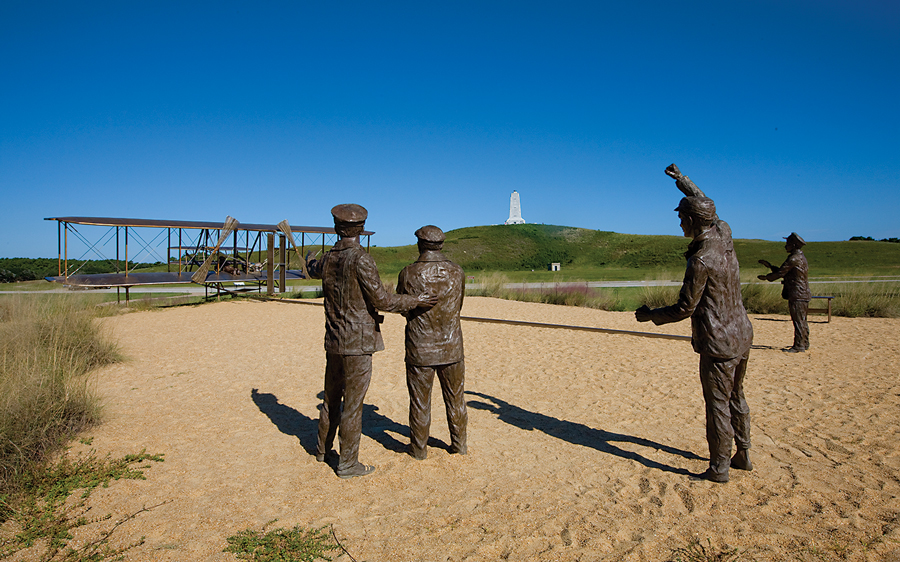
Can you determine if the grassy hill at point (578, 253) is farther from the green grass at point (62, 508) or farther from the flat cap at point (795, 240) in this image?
the green grass at point (62, 508)

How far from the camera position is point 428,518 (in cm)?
329

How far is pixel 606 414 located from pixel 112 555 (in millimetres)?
4797

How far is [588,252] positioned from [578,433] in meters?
69.2

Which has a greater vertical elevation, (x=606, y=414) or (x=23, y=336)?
(x=23, y=336)

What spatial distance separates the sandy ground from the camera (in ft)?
9.91

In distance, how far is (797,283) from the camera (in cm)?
859

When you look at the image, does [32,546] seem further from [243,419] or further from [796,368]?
[796,368]

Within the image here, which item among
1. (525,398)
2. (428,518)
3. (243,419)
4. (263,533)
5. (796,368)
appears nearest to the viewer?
(263,533)

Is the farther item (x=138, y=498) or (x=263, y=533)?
(x=138, y=498)

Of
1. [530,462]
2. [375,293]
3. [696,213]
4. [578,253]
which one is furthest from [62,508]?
[578,253]

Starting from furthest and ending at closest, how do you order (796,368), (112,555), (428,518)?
1. (796,368)
2. (428,518)
3. (112,555)

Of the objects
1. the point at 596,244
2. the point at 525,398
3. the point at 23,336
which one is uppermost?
the point at 596,244

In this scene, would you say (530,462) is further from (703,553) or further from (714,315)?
(714,315)

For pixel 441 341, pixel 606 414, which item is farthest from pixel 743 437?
pixel 441 341
